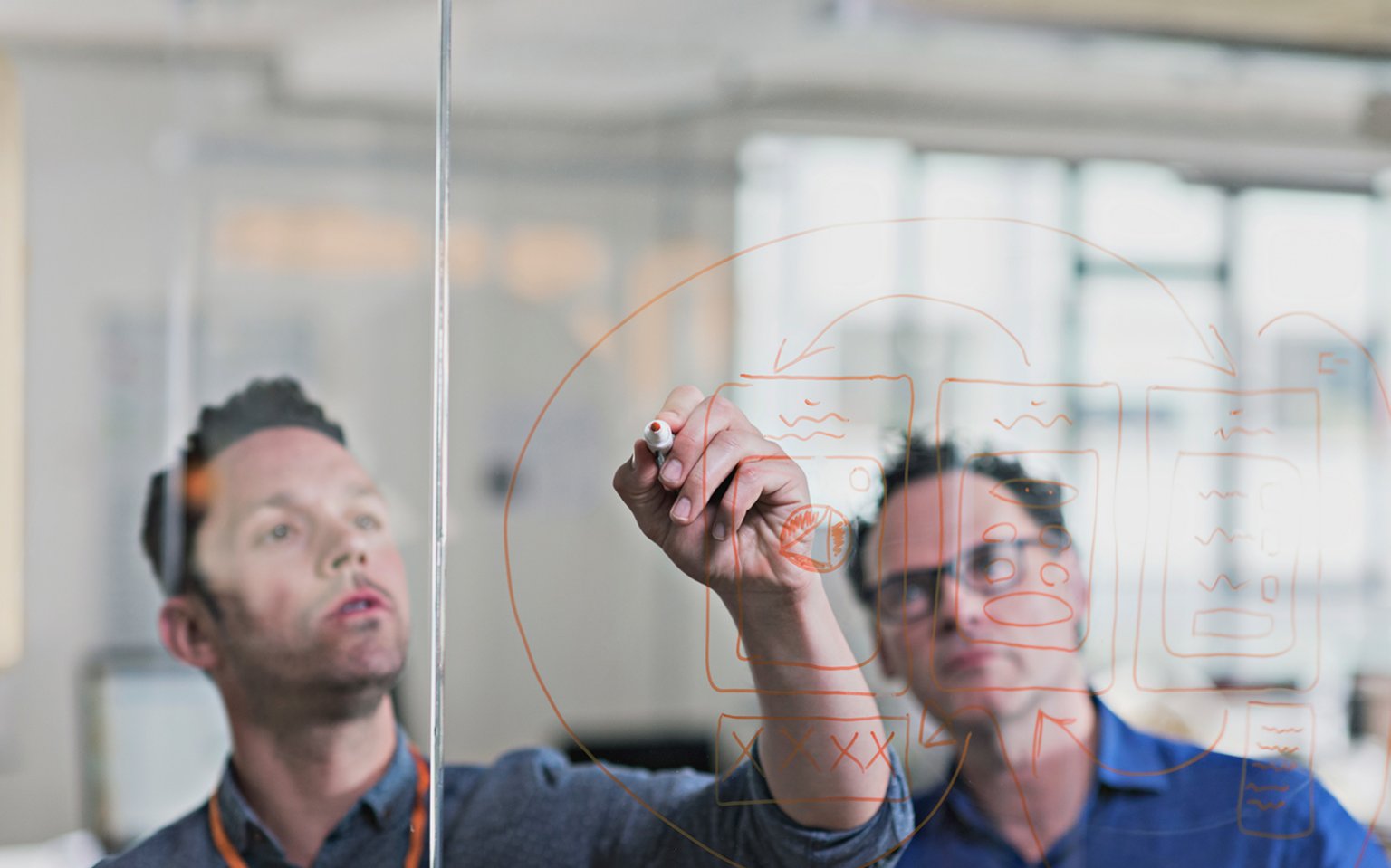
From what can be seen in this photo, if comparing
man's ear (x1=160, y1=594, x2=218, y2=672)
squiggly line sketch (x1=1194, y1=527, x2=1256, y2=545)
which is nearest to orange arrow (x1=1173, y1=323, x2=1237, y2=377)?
squiggly line sketch (x1=1194, y1=527, x2=1256, y2=545)

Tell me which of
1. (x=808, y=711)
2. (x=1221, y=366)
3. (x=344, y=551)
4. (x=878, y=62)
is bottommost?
(x=808, y=711)

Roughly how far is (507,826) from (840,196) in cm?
56

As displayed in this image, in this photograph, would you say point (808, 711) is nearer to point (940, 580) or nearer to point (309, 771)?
point (940, 580)

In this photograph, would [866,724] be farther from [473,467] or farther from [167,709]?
[167,709]

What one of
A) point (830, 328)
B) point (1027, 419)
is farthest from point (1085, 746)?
point (830, 328)

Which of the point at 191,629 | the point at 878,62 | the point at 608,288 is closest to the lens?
the point at 191,629

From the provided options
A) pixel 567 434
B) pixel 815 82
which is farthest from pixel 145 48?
pixel 815 82

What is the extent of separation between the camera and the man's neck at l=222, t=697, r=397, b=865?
33.4 inches

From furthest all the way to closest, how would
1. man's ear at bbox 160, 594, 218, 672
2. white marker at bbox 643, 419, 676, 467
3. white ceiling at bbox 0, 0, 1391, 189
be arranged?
1. white ceiling at bbox 0, 0, 1391, 189
2. man's ear at bbox 160, 594, 218, 672
3. white marker at bbox 643, 419, 676, 467

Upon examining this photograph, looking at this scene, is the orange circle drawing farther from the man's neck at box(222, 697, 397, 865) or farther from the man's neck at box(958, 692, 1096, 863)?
the man's neck at box(222, 697, 397, 865)

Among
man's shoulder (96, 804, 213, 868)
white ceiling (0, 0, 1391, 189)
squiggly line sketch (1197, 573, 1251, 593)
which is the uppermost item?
white ceiling (0, 0, 1391, 189)

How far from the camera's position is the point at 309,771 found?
0.85 meters

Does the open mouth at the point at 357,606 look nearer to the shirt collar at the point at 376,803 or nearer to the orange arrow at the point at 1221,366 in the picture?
the shirt collar at the point at 376,803

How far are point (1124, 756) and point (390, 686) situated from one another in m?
0.56
